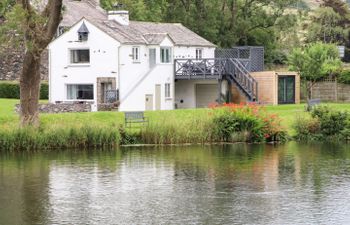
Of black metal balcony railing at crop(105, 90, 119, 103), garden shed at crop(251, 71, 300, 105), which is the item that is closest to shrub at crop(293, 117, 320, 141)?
garden shed at crop(251, 71, 300, 105)

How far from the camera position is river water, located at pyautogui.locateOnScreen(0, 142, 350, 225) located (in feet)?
97.9

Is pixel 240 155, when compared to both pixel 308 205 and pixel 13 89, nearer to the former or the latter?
pixel 308 205

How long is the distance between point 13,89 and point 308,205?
4873 cm

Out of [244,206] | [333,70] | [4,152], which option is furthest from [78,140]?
[333,70]

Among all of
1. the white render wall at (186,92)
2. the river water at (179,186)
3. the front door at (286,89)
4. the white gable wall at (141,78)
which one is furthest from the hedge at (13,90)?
the river water at (179,186)

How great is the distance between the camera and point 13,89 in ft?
250

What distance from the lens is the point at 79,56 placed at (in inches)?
2835

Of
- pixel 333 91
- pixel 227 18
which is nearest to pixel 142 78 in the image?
pixel 333 91

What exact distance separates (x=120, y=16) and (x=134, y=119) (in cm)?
2184

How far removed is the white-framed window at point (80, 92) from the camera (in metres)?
71.2

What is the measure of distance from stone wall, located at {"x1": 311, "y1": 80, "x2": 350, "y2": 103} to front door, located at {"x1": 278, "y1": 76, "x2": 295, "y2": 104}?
11.9 feet

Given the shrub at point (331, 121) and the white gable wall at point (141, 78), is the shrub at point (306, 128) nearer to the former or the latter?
the shrub at point (331, 121)

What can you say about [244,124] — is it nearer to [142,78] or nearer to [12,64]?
[142,78]

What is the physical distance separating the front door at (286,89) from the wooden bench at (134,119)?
75.2ft
